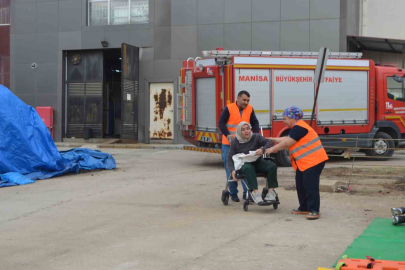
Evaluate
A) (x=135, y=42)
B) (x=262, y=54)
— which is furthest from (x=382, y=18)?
(x=262, y=54)

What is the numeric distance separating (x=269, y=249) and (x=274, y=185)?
234cm

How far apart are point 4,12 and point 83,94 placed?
547 centimetres

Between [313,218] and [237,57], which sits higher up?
[237,57]

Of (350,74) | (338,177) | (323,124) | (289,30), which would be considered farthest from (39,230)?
(289,30)

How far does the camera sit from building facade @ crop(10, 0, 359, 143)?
21062 mm

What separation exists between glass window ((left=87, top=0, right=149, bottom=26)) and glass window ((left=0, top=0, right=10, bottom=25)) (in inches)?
161

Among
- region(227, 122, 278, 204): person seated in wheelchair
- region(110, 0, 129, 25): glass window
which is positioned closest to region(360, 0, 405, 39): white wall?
region(110, 0, 129, 25): glass window

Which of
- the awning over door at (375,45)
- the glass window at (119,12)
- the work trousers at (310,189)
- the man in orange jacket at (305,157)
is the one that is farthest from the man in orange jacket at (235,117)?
the glass window at (119,12)

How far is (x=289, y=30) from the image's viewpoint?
21078 mm

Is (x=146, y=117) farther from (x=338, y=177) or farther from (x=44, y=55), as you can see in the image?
(x=338, y=177)

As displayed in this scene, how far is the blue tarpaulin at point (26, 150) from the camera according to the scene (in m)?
11.7

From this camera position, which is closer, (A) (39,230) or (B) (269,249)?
(B) (269,249)

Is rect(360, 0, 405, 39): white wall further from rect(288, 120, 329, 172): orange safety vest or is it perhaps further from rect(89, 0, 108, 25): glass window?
rect(288, 120, 329, 172): orange safety vest

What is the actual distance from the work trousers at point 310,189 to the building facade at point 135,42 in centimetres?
1399
